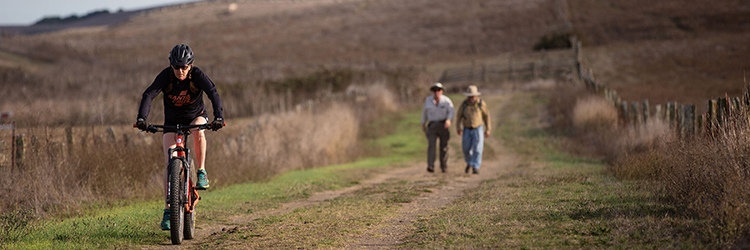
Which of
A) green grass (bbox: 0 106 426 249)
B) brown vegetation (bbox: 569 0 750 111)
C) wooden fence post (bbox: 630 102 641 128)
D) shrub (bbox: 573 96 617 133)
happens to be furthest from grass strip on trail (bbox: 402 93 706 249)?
shrub (bbox: 573 96 617 133)

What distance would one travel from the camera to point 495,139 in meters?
22.7

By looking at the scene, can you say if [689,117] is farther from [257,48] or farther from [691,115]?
[257,48]

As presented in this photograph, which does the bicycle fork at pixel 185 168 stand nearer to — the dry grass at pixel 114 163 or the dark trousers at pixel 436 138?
the dry grass at pixel 114 163

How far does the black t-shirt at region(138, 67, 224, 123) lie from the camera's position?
6578 millimetres

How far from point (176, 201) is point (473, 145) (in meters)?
9.13

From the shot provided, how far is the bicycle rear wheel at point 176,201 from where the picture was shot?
20.2 ft

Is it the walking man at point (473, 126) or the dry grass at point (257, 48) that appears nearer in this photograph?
the walking man at point (473, 126)

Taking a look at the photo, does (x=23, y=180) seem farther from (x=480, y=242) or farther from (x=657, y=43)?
(x=657, y=43)

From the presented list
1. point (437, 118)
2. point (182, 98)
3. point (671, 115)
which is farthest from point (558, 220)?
point (671, 115)

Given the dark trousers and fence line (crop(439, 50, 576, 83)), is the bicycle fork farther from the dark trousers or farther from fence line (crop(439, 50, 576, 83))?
fence line (crop(439, 50, 576, 83))

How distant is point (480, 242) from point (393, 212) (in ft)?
8.24

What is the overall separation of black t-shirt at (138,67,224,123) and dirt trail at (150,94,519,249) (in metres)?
1.33

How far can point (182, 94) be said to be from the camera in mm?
6781

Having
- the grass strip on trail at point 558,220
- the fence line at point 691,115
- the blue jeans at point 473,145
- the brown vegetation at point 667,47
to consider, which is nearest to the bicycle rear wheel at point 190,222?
the grass strip on trail at point 558,220
